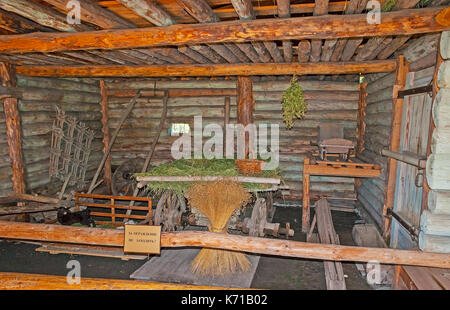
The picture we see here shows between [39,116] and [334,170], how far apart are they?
7469mm

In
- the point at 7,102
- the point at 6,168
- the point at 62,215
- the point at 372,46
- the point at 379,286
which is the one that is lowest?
the point at 379,286

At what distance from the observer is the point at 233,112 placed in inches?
396

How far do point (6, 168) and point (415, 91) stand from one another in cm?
866

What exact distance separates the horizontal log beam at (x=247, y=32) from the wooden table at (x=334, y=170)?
322 cm

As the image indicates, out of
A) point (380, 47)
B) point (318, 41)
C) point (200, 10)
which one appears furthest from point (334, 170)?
point (200, 10)

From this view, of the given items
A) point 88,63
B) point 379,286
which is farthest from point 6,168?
point 379,286

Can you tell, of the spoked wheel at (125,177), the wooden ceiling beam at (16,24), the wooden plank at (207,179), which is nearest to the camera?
the wooden ceiling beam at (16,24)

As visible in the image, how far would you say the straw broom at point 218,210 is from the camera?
15.9ft

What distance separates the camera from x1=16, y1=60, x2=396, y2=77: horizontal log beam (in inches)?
256

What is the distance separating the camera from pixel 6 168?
7.12 m

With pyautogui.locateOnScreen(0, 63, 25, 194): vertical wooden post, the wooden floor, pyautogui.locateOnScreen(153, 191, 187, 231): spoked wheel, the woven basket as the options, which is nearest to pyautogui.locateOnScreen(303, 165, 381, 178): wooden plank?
the woven basket

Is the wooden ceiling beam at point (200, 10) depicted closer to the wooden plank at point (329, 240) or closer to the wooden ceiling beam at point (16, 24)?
the wooden ceiling beam at point (16, 24)

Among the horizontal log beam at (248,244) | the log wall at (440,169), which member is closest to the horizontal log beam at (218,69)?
the log wall at (440,169)

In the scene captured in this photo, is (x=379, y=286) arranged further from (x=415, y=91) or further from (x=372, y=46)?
(x=372, y=46)
